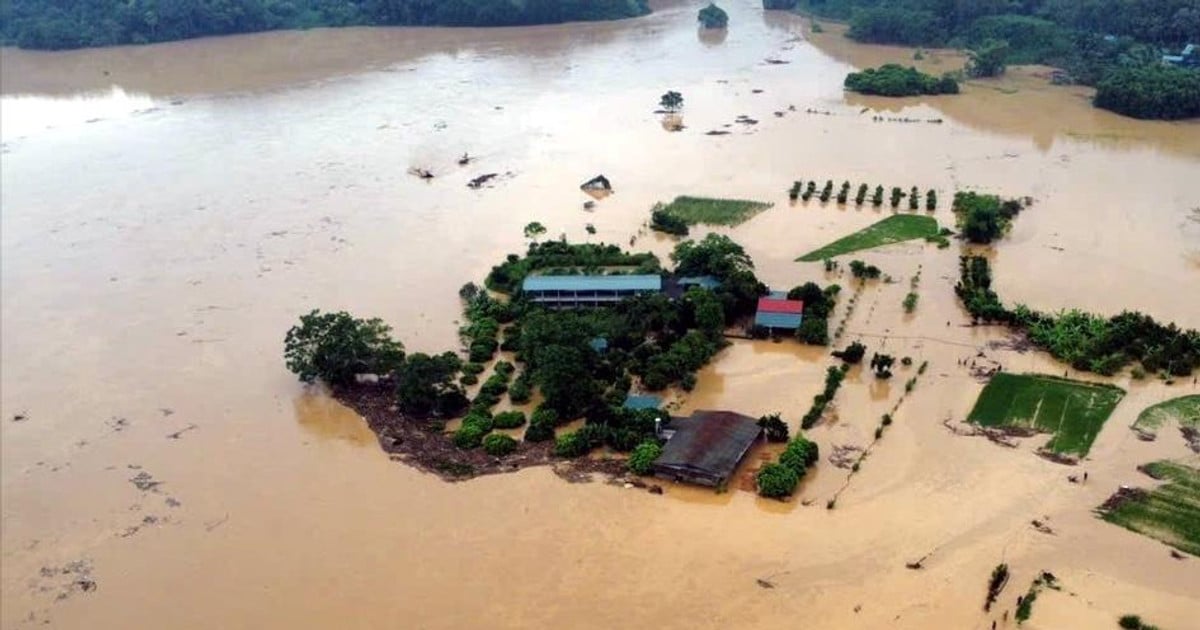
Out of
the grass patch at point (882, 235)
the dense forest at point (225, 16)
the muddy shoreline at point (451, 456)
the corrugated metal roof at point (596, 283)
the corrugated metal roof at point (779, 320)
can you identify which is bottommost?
the muddy shoreline at point (451, 456)

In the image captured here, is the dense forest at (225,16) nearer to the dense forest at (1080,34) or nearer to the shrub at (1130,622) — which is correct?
the dense forest at (1080,34)

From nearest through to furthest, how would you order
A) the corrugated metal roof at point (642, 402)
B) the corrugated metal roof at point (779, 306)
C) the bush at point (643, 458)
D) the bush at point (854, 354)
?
1. the bush at point (643, 458)
2. the corrugated metal roof at point (642, 402)
3. the bush at point (854, 354)
4. the corrugated metal roof at point (779, 306)

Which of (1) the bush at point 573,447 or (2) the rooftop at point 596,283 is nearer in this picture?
(1) the bush at point 573,447

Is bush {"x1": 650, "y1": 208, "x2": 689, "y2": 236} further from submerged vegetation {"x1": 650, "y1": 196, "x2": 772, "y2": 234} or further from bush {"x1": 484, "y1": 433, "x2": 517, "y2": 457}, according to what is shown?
bush {"x1": 484, "y1": 433, "x2": 517, "y2": 457}

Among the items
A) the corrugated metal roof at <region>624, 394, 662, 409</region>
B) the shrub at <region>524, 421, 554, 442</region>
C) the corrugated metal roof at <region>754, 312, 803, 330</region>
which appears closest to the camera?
the shrub at <region>524, 421, 554, 442</region>

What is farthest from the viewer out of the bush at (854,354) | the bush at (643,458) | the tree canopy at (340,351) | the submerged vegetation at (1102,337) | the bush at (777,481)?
the bush at (854,354)

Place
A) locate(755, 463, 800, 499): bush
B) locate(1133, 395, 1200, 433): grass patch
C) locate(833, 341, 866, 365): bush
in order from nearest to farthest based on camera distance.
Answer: locate(755, 463, 800, 499): bush → locate(1133, 395, 1200, 433): grass patch → locate(833, 341, 866, 365): bush

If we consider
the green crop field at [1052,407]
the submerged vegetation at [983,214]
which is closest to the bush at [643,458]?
the green crop field at [1052,407]

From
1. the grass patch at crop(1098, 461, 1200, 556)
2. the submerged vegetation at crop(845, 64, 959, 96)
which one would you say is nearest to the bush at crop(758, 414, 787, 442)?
the grass patch at crop(1098, 461, 1200, 556)
